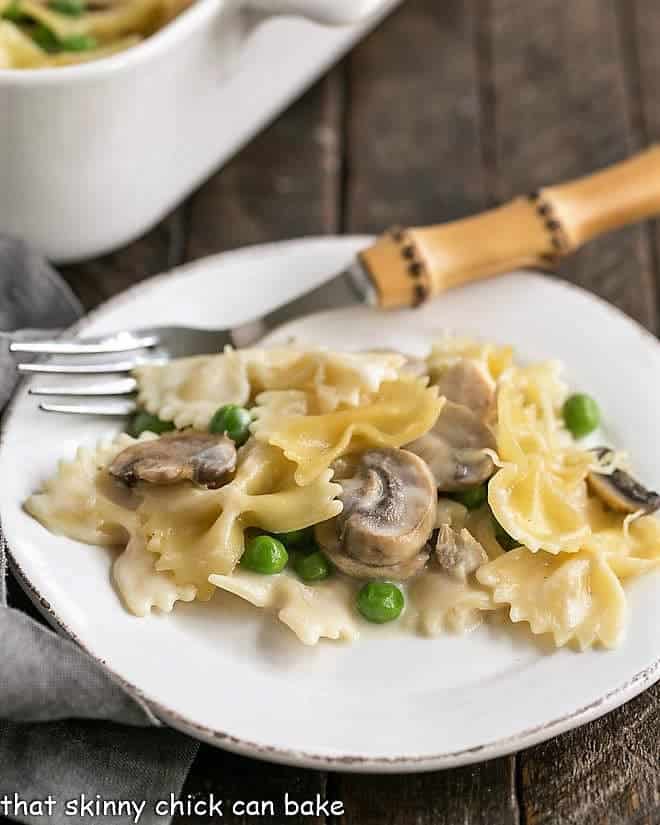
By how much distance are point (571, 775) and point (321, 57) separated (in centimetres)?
334

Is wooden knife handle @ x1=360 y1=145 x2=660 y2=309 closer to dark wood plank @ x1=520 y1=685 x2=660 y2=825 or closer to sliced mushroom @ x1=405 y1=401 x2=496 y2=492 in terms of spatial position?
sliced mushroom @ x1=405 y1=401 x2=496 y2=492

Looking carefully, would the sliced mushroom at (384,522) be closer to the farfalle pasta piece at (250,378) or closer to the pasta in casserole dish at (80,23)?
the farfalle pasta piece at (250,378)

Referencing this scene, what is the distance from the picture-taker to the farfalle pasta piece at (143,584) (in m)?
3.17

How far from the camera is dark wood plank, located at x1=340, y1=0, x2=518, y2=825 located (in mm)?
5230

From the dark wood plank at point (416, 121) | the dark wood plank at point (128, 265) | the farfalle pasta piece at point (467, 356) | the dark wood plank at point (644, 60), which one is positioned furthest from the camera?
the dark wood plank at point (644, 60)

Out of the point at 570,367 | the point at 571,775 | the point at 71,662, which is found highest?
the point at 71,662

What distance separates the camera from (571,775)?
10.3ft

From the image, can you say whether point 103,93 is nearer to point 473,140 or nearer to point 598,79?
point 473,140

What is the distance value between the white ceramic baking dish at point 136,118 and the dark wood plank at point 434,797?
221 cm

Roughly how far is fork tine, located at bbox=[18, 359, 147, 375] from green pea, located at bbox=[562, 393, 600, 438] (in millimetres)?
1354

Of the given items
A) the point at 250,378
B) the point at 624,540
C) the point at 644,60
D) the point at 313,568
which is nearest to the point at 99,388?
the point at 250,378

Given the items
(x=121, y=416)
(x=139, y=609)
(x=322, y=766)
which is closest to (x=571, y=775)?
(x=322, y=766)

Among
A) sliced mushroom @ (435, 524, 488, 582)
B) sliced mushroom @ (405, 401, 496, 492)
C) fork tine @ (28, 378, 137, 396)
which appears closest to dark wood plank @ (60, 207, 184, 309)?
fork tine @ (28, 378, 137, 396)

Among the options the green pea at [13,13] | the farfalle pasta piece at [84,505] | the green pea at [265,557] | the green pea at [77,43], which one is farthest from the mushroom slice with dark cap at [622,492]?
the green pea at [13,13]
